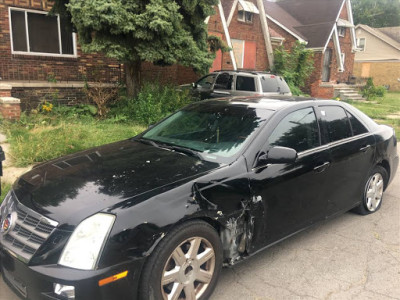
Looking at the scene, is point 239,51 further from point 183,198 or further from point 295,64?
point 183,198

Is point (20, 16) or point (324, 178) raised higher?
point (20, 16)

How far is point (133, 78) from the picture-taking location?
10.3 metres

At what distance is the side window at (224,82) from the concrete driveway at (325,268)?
27.2 feet

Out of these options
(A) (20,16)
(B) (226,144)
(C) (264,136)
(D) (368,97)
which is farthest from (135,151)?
(D) (368,97)

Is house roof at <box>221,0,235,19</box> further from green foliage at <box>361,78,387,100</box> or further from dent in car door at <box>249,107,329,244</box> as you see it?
dent in car door at <box>249,107,329,244</box>

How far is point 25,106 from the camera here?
10.1 metres

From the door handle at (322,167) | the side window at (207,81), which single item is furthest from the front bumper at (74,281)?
the side window at (207,81)

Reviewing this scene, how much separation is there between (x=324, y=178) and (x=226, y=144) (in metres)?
1.15

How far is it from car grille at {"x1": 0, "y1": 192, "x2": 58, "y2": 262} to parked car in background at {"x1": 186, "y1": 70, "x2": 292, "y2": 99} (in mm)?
9272

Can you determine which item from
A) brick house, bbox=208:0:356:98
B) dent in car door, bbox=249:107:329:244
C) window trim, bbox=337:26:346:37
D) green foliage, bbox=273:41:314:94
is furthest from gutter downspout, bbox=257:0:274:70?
dent in car door, bbox=249:107:329:244

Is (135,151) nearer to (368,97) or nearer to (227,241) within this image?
(227,241)

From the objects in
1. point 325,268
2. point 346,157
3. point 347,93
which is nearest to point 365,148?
point 346,157

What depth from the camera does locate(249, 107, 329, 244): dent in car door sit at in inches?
125

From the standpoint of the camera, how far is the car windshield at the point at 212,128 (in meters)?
3.32
